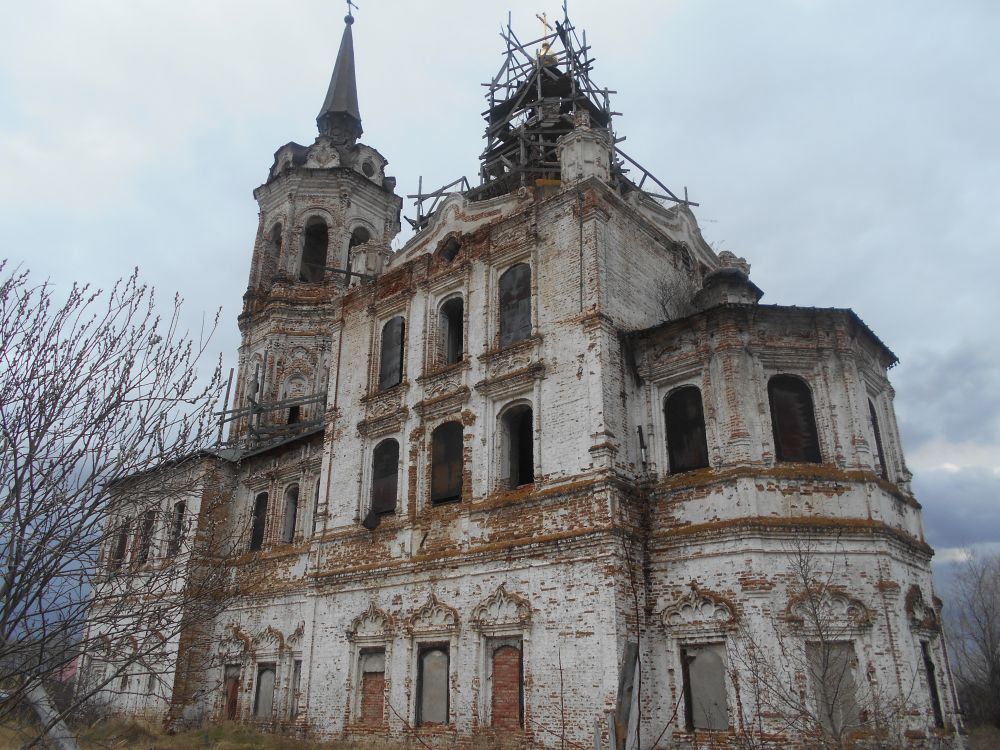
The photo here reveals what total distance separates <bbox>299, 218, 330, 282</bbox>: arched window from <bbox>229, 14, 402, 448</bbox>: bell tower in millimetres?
40

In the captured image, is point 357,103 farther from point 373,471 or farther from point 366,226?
point 373,471

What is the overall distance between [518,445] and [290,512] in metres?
8.63

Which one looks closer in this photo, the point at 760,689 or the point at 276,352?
the point at 760,689

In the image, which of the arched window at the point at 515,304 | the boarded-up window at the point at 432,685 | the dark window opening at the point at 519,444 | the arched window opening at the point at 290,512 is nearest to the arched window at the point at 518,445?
the dark window opening at the point at 519,444

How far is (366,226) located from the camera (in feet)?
101

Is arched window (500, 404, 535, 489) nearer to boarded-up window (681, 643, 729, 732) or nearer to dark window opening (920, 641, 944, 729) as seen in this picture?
boarded-up window (681, 643, 729, 732)

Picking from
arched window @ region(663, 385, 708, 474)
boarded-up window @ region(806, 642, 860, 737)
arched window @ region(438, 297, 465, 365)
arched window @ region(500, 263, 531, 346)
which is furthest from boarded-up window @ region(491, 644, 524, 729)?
arched window @ region(438, 297, 465, 365)

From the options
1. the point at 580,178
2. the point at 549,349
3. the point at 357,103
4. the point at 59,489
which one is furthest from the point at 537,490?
the point at 357,103

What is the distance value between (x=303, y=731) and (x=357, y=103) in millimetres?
26112

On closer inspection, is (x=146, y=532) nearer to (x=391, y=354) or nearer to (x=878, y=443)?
(x=391, y=354)

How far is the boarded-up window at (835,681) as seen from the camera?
1227 centimetres

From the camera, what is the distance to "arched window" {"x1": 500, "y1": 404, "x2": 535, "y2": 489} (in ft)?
53.5

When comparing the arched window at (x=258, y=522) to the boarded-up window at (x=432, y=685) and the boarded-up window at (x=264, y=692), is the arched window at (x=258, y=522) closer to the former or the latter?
the boarded-up window at (x=264, y=692)

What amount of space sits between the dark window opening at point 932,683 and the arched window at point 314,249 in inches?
917
